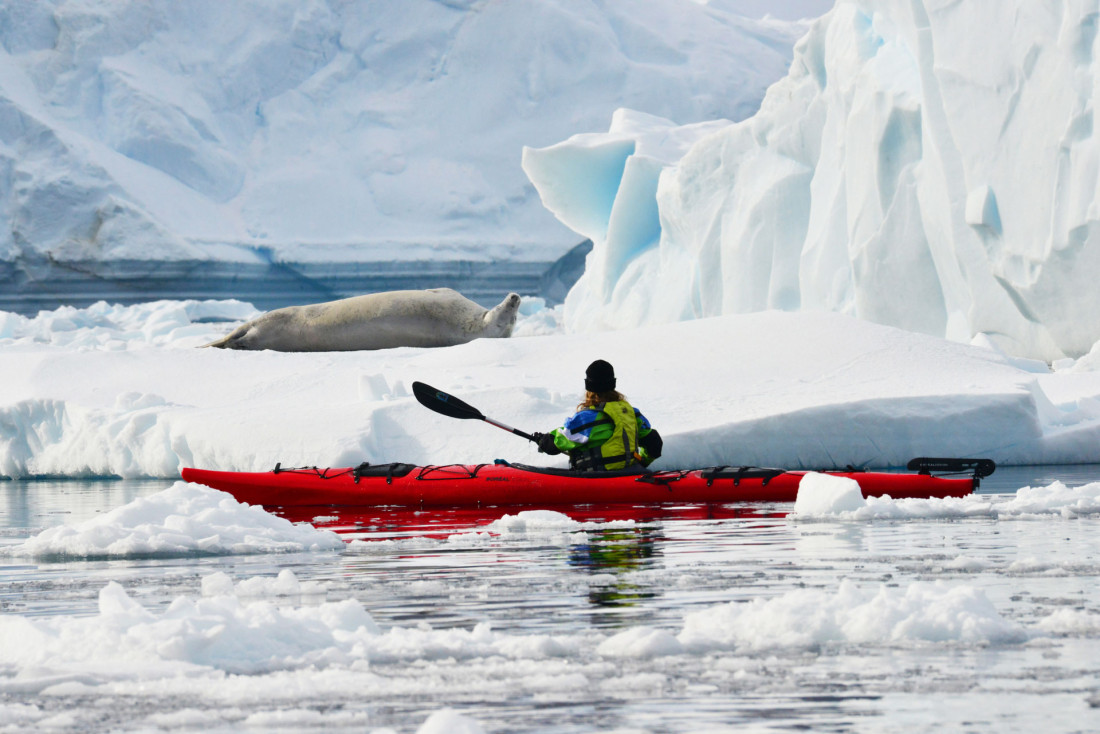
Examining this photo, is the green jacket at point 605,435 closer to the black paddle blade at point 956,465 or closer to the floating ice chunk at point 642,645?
the black paddle blade at point 956,465

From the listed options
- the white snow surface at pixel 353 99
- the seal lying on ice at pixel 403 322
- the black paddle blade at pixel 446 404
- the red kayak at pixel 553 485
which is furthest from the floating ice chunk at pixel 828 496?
the white snow surface at pixel 353 99

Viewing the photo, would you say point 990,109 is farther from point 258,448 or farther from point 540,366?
point 258,448

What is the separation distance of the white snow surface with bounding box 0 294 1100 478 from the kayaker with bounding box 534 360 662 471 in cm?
178

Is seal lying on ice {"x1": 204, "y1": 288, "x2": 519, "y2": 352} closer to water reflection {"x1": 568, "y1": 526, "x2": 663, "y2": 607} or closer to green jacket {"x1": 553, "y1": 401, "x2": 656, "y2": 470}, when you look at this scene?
green jacket {"x1": 553, "y1": 401, "x2": 656, "y2": 470}

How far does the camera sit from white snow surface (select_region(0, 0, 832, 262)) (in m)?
29.1

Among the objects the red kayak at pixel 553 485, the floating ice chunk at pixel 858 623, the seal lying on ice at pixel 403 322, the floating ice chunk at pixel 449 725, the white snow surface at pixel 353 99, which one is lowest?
the floating ice chunk at pixel 449 725

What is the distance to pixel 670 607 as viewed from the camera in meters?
3.54

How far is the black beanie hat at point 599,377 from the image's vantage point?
675cm

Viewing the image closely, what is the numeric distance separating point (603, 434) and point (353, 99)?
26384mm

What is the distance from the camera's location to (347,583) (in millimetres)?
4262

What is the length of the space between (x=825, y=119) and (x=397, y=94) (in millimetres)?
17758

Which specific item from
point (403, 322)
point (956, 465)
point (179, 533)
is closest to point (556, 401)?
point (956, 465)

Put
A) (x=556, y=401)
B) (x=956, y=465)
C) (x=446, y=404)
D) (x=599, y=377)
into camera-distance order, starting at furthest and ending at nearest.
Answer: (x=556, y=401) → (x=446, y=404) → (x=956, y=465) → (x=599, y=377)

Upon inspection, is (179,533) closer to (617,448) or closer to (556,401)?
(617,448)
